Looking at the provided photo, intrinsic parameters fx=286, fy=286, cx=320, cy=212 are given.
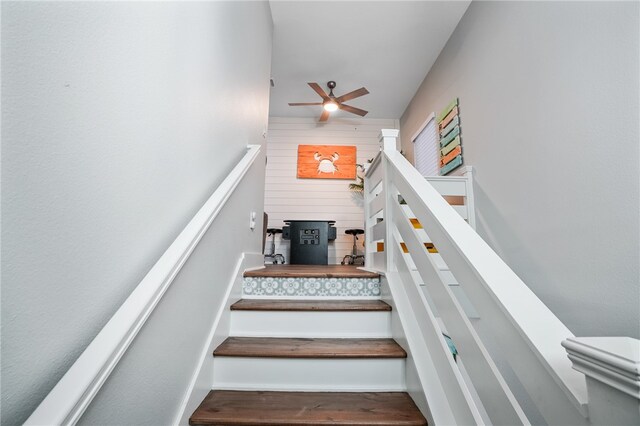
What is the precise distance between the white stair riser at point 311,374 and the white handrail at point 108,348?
2.34ft

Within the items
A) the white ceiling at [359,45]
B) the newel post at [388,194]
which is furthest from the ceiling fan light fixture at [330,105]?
the newel post at [388,194]

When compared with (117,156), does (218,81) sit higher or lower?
higher

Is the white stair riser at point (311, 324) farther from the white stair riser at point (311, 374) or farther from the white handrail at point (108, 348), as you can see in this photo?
the white handrail at point (108, 348)

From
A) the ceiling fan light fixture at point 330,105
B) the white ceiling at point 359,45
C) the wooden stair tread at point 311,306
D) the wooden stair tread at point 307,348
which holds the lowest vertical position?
the wooden stair tread at point 307,348

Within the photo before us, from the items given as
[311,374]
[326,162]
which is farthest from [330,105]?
[311,374]

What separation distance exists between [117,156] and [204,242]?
61 cm

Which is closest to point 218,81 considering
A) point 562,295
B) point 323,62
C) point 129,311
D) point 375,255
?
point 129,311

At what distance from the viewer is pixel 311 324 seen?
167 cm

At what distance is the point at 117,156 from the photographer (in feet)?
2.50

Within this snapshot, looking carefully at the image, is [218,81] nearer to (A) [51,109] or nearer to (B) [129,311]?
(A) [51,109]

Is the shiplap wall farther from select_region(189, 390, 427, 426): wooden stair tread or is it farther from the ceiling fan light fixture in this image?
select_region(189, 390, 427, 426): wooden stair tread

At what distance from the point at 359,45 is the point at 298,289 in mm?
3158

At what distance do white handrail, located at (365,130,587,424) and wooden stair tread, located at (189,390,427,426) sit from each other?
421mm

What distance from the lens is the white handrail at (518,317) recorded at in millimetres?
591
